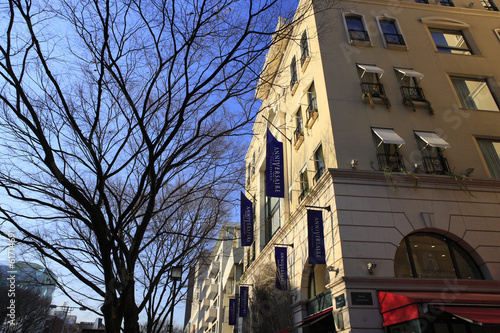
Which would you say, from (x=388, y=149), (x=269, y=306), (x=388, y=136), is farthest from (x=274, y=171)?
(x=269, y=306)

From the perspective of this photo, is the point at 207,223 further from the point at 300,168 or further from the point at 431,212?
the point at 431,212

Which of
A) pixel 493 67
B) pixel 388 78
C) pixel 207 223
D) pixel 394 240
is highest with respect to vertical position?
pixel 493 67

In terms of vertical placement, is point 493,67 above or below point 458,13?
below

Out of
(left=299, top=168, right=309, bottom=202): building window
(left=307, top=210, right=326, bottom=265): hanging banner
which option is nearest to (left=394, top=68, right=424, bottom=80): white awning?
(left=299, top=168, right=309, bottom=202): building window

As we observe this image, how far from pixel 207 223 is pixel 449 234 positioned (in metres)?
9.12

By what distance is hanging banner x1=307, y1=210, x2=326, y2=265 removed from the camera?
33.3 ft

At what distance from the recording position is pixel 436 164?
11.2 meters

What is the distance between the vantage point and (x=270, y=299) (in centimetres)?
1338

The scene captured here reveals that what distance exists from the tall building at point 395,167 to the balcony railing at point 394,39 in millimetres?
50

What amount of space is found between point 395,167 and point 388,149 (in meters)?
0.76

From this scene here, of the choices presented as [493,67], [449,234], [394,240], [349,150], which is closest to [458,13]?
[493,67]

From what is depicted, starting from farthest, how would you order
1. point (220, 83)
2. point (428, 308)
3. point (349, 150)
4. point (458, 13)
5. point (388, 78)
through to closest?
point (458, 13) → point (388, 78) → point (349, 150) → point (220, 83) → point (428, 308)

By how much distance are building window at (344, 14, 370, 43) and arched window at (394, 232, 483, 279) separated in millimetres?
8742

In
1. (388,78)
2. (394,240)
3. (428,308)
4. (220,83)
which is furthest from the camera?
(388,78)
